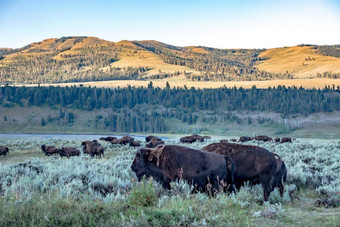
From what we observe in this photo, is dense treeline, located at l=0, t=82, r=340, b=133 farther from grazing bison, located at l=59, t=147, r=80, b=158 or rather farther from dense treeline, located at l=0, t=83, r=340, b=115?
grazing bison, located at l=59, t=147, r=80, b=158

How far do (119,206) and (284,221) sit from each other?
9.76 feet

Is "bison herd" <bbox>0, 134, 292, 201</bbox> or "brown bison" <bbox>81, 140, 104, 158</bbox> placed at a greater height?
"bison herd" <bbox>0, 134, 292, 201</bbox>

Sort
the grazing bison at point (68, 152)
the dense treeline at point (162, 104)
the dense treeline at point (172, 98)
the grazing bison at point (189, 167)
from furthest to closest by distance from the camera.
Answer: the dense treeline at point (172, 98) → the dense treeline at point (162, 104) → the grazing bison at point (68, 152) → the grazing bison at point (189, 167)

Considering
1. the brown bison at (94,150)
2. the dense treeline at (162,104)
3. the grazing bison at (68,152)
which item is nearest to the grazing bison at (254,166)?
the brown bison at (94,150)

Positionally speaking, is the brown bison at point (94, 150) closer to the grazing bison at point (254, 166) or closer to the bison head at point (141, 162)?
the bison head at point (141, 162)

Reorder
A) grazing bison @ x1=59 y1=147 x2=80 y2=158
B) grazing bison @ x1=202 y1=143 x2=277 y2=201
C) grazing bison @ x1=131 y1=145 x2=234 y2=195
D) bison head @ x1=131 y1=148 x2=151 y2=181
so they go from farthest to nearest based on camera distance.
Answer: grazing bison @ x1=59 y1=147 x2=80 y2=158 < bison head @ x1=131 y1=148 x2=151 y2=181 < grazing bison @ x1=202 y1=143 x2=277 y2=201 < grazing bison @ x1=131 y1=145 x2=234 y2=195

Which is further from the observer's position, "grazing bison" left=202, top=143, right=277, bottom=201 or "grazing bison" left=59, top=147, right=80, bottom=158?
"grazing bison" left=59, top=147, right=80, bottom=158

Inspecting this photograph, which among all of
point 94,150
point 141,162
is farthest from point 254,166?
point 94,150

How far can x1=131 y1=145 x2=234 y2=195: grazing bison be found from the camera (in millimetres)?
9484

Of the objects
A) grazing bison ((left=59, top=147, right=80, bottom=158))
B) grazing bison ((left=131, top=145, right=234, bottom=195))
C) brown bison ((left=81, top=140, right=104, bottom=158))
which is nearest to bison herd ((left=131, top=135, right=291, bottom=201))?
grazing bison ((left=131, top=145, right=234, bottom=195))

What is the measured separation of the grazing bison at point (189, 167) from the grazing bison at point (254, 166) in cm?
66

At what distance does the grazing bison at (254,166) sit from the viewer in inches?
393

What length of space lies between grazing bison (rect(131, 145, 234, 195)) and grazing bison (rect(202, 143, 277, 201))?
66 cm

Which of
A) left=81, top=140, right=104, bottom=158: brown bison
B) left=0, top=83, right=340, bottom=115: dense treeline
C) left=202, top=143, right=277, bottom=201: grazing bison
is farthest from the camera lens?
left=0, top=83, right=340, bottom=115: dense treeline
